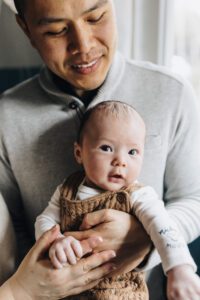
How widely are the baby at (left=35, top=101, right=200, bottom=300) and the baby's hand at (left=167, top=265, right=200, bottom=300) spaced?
70 millimetres

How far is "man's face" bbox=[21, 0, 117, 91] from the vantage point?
1.23 metres

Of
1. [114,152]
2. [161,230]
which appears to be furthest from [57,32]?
[161,230]

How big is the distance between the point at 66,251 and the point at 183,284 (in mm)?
284

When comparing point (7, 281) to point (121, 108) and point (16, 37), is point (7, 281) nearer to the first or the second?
point (121, 108)

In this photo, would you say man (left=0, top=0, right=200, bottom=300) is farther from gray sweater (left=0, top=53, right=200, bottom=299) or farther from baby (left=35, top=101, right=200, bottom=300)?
baby (left=35, top=101, right=200, bottom=300)

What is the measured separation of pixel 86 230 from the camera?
122 centimetres

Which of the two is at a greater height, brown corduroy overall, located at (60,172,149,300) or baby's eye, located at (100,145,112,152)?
baby's eye, located at (100,145,112,152)

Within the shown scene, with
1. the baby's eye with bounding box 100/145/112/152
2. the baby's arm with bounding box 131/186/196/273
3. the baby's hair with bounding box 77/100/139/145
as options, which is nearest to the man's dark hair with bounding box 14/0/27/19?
the baby's hair with bounding box 77/100/139/145

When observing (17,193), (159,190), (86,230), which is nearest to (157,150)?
(159,190)

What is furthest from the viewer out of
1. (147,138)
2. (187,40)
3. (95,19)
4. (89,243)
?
(187,40)

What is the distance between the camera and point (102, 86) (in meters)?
1.42

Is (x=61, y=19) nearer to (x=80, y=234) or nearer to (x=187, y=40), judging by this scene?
(x=80, y=234)

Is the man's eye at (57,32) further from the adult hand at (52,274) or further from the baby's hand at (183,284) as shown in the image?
the baby's hand at (183,284)

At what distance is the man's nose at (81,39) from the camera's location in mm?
1251
